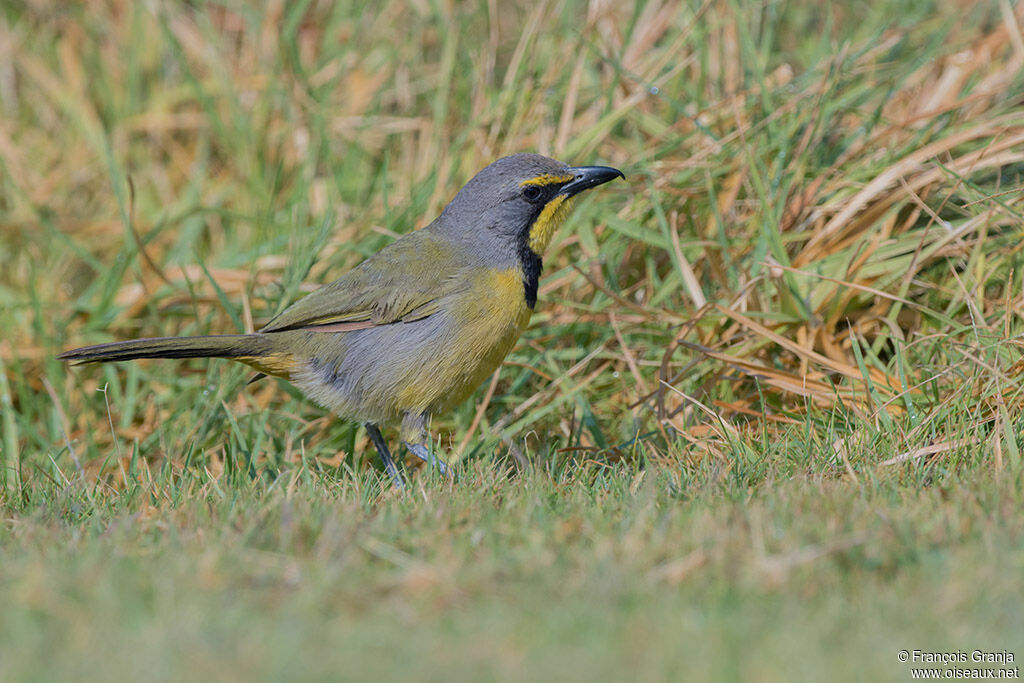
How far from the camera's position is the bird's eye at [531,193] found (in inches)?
180

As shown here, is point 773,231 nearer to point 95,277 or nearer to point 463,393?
point 463,393

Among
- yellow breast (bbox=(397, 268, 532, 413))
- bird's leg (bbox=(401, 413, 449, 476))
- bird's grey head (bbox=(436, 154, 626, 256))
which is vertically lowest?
bird's leg (bbox=(401, 413, 449, 476))

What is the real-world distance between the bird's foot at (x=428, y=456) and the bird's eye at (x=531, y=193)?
1101mm

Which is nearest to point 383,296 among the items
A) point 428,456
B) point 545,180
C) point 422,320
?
point 422,320

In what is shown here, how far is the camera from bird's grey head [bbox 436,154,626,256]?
4.57 meters

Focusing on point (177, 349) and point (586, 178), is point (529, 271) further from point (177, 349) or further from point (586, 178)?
point (177, 349)

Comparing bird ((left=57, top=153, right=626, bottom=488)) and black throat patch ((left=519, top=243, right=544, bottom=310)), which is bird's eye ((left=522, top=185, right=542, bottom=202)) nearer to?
bird ((left=57, top=153, right=626, bottom=488))

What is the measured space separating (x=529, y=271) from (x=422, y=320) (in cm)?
49

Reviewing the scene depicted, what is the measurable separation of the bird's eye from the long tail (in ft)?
3.95

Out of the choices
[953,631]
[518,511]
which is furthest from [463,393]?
[953,631]

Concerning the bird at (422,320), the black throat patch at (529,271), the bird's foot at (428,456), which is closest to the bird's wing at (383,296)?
the bird at (422,320)

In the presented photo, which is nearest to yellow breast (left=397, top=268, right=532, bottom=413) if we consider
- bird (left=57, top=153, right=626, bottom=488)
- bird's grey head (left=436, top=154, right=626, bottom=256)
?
bird (left=57, top=153, right=626, bottom=488)

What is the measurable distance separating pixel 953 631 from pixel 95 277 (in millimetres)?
5536

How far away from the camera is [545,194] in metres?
4.60
